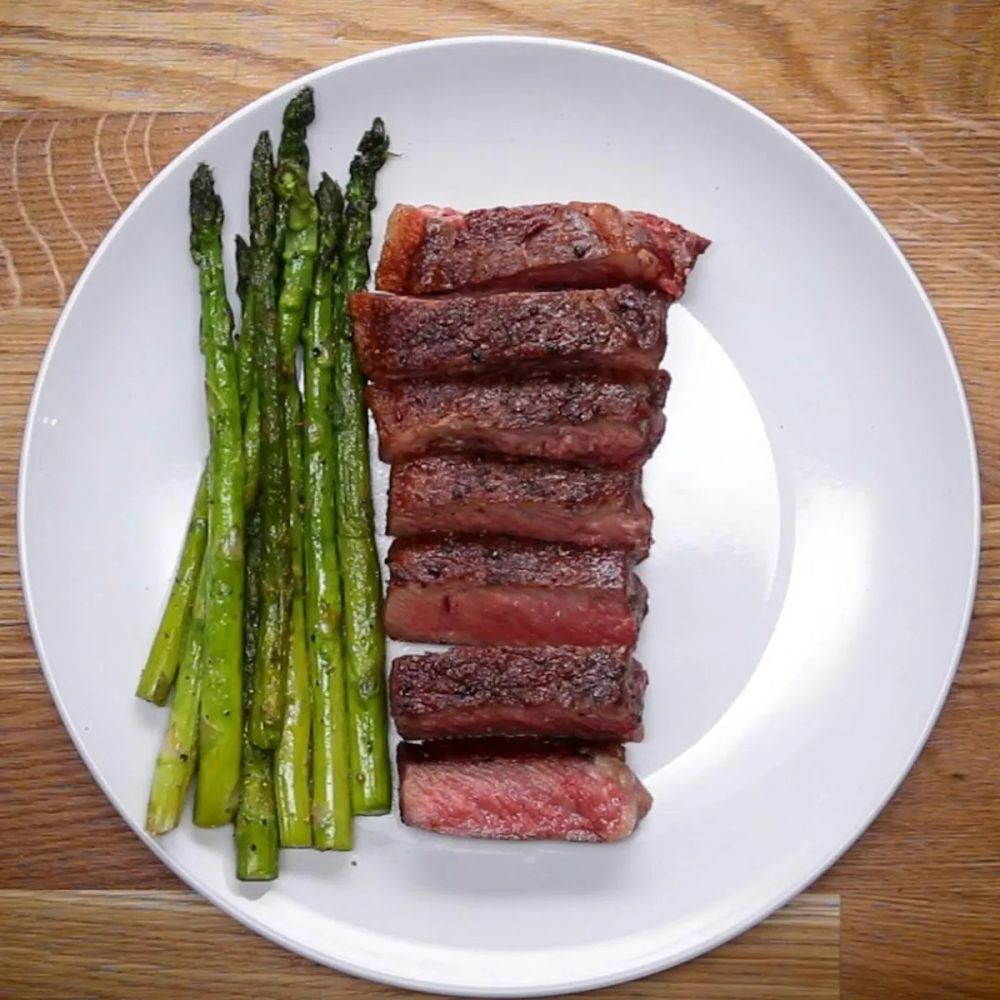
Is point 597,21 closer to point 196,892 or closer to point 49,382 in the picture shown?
point 49,382

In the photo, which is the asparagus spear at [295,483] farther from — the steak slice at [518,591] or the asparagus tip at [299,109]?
the steak slice at [518,591]

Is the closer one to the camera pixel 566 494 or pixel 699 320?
pixel 566 494

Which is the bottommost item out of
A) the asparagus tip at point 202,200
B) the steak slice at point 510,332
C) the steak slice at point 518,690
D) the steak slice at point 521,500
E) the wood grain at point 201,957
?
the wood grain at point 201,957

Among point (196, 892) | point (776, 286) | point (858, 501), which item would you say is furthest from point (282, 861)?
point (776, 286)

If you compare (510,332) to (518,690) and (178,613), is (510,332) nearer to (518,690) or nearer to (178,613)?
(518,690)

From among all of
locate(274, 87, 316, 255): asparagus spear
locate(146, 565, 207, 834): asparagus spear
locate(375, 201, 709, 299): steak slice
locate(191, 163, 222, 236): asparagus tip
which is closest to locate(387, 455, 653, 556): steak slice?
locate(375, 201, 709, 299): steak slice

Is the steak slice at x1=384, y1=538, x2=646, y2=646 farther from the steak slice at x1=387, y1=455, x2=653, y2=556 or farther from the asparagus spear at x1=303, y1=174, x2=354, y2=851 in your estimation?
the asparagus spear at x1=303, y1=174, x2=354, y2=851

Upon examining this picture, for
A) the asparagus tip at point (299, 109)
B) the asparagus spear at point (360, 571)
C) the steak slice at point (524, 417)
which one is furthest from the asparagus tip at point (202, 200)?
the steak slice at point (524, 417)
